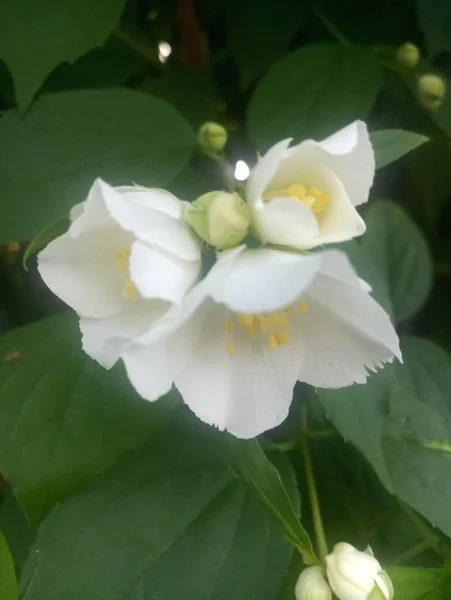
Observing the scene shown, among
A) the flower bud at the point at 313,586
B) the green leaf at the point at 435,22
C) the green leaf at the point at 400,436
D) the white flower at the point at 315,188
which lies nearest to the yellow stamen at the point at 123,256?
the white flower at the point at 315,188

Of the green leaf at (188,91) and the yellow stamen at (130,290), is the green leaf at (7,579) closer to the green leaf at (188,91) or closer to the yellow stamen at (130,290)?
the yellow stamen at (130,290)

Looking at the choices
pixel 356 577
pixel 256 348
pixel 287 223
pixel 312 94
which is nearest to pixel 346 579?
pixel 356 577

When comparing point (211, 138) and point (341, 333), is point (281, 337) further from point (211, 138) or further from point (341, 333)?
point (211, 138)

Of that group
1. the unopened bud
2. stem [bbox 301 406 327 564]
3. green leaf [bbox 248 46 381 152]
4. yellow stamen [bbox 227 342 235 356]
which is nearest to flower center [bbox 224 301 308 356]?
yellow stamen [bbox 227 342 235 356]

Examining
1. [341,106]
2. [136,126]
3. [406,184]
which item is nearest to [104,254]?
[136,126]

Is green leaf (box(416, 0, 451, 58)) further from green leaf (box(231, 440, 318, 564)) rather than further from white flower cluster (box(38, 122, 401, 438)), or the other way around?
green leaf (box(231, 440, 318, 564))
